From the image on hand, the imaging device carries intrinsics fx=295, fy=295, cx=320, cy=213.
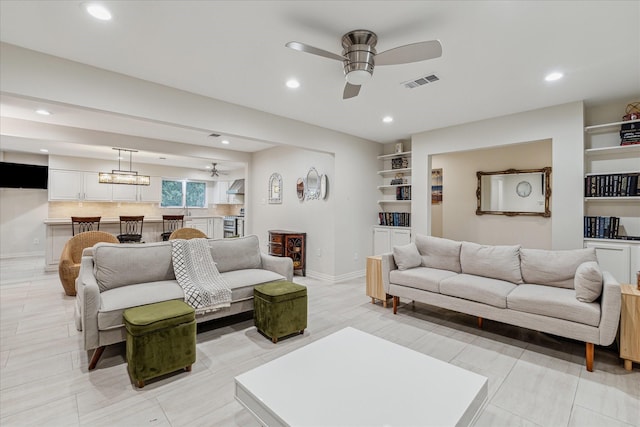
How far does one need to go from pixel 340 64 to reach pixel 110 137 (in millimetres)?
4667

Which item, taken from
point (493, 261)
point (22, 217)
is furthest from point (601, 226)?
point (22, 217)

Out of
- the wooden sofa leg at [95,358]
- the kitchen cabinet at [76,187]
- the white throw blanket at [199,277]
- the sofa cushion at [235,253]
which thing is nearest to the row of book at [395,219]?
the sofa cushion at [235,253]

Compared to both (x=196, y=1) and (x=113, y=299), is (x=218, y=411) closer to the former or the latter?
(x=113, y=299)

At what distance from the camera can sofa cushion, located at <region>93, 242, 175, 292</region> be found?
2852 mm

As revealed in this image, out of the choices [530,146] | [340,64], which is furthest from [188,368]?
[530,146]

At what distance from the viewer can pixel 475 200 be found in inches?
221

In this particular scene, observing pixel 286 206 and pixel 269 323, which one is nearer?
pixel 269 323

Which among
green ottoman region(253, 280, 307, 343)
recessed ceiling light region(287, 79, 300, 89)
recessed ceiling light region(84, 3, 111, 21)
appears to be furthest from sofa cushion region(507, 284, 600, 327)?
recessed ceiling light region(84, 3, 111, 21)

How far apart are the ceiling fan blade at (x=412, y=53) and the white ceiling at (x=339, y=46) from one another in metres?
0.22

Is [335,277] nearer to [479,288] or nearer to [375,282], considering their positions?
[375,282]

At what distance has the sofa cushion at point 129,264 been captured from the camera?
2.85 metres

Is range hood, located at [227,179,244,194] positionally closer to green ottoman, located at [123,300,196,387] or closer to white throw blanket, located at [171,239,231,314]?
white throw blanket, located at [171,239,231,314]

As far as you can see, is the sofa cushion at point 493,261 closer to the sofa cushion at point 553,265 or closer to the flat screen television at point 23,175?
the sofa cushion at point 553,265

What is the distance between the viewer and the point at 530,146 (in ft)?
16.4
